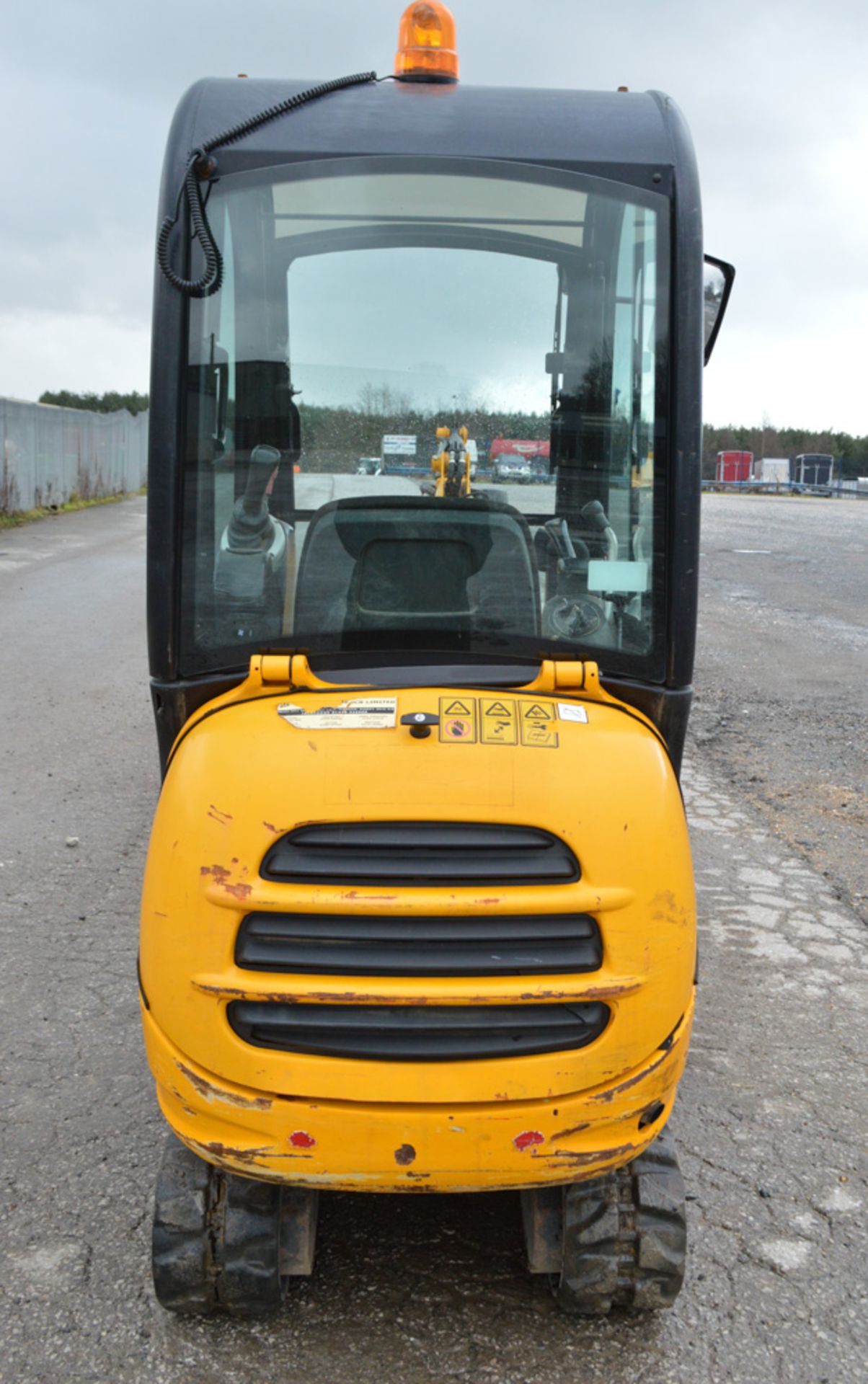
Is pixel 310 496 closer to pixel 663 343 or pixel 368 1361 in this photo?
pixel 663 343

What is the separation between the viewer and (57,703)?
341 inches

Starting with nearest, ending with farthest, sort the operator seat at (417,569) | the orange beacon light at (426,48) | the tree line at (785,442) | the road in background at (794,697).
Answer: the operator seat at (417,569), the orange beacon light at (426,48), the road in background at (794,697), the tree line at (785,442)

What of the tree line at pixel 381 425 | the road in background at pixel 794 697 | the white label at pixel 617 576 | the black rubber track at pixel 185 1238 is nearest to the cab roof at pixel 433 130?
the tree line at pixel 381 425

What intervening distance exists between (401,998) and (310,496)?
1.27 metres

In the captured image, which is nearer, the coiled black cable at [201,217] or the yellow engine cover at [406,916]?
the yellow engine cover at [406,916]

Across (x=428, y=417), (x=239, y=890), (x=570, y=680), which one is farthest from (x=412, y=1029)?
(x=428, y=417)

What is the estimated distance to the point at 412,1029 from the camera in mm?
2418

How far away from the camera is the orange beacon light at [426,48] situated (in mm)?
3197

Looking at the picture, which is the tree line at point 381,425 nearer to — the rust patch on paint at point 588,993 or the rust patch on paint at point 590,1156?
the rust patch on paint at point 588,993

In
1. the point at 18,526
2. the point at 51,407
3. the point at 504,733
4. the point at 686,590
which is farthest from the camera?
the point at 51,407

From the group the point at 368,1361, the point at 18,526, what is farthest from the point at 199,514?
the point at 18,526

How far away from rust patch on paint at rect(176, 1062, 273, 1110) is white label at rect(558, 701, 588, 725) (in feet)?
3.15

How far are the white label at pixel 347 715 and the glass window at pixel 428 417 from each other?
0.27 metres

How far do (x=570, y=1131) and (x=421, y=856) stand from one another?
0.60 meters
